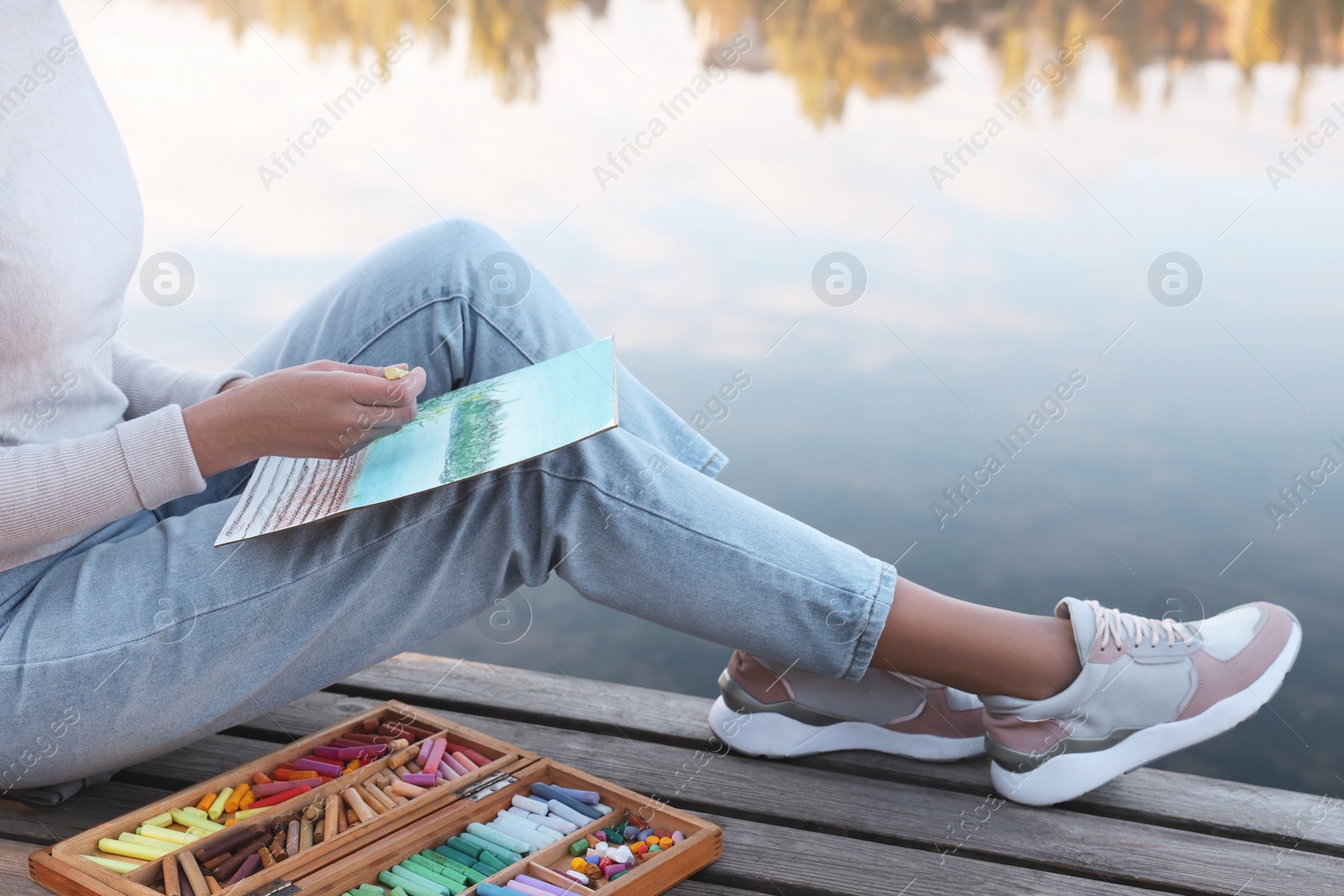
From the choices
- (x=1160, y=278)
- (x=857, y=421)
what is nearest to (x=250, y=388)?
(x=857, y=421)

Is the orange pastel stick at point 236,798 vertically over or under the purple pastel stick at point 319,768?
under

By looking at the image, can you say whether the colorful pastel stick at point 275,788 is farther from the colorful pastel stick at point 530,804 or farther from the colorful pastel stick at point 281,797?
the colorful pastel stick at point 530,804

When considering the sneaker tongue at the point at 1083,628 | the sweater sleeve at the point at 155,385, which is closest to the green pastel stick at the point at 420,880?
the sweater sleeve at the point at 155,385

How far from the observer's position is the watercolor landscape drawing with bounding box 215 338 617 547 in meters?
0.87

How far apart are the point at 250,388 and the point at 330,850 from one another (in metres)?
0.41

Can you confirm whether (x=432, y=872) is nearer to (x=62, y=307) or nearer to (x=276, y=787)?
(x=276, y=787)

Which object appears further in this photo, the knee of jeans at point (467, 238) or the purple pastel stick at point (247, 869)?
the knee of jeans at point (467, 238)

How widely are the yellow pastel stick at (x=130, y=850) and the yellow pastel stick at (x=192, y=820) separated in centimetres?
4

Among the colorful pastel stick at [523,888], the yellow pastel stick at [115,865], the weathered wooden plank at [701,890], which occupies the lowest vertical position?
the weathered wooden plank at [701,890]

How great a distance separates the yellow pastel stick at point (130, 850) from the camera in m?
0.97

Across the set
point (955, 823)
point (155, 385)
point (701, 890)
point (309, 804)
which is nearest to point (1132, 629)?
point (955, 823)

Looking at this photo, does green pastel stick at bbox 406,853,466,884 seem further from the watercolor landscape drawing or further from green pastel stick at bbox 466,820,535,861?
the watercolor landscape drawing

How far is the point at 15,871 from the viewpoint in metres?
1.00

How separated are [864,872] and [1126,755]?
32 cm
